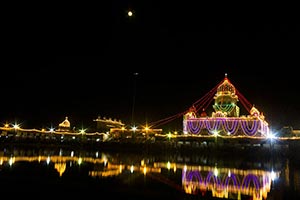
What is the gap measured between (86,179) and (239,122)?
23.7m

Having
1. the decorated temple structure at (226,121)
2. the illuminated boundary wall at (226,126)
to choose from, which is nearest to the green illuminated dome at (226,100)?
the decorated temple structure at (226,121)

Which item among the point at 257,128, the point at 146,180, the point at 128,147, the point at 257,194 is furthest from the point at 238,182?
the point at 257,128

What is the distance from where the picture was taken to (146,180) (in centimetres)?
1138

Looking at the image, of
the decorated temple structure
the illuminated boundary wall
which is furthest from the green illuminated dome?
the illuminated boundary wall

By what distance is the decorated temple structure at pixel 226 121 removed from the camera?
31.1 metres

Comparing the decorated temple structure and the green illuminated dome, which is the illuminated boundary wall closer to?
the decorated temple structure

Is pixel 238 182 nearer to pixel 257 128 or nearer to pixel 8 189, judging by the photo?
pixel 8 189

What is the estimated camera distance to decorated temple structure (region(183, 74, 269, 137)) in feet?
102

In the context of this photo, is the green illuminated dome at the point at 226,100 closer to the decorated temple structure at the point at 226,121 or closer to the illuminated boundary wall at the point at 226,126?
the decorated temple structure at the point at 226,121

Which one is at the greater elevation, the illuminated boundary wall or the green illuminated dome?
the green illuminated dome

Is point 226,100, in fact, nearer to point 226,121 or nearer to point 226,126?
point 226,121

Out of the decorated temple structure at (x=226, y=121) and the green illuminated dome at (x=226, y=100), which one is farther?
the green illuminated dome at (x=226, y=100)

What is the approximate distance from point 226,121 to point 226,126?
21.7 inches

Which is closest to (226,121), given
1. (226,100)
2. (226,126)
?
(226,126)
